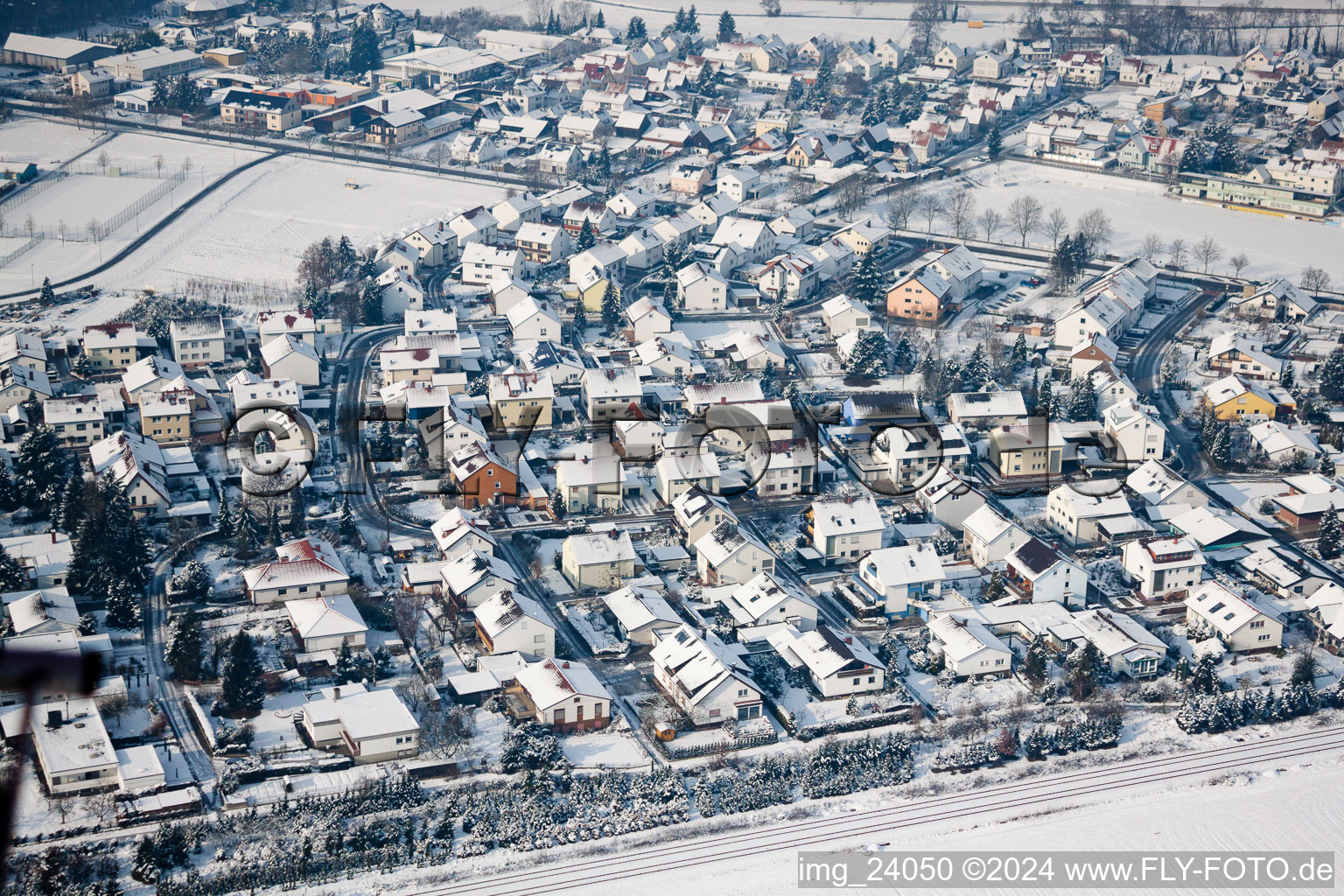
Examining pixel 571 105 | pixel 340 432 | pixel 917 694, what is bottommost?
pixel 917 694

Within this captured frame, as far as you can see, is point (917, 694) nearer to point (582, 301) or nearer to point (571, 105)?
point (582, 301)

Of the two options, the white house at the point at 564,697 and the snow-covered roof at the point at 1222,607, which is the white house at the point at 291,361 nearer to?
the white house at the point at 564,697

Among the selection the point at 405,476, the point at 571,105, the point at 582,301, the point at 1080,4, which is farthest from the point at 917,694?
the point at 1080,4

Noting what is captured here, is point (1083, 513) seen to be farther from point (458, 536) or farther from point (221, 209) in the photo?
point (221, 209)

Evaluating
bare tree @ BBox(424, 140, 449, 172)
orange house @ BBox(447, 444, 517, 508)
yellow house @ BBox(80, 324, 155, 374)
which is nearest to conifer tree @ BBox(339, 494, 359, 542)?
orange house @ BBox(447, 444, 517, 508)

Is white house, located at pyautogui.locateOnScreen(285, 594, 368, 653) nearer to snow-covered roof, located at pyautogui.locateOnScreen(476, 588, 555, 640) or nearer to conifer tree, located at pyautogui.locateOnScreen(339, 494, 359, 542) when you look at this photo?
snow-covered roof, located at pyautogui.locateOnScreen(476, 588, 555, 640)

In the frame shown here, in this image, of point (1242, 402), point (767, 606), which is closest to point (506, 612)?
point (767, 606)
